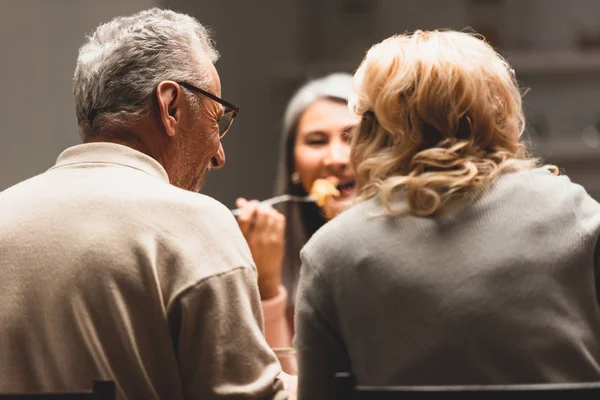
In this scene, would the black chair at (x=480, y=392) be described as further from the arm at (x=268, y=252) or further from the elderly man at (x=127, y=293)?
the arm at (x=268, y=252)

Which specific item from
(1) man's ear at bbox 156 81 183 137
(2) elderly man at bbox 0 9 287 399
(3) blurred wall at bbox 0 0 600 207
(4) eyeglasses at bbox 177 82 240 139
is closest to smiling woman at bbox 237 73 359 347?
(4) eyeglasses at bbox 177 82 240 139

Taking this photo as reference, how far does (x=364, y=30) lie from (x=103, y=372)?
4.62 meters

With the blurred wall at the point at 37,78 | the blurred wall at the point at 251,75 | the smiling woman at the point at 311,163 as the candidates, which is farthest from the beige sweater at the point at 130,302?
the blurred wall at the point at 251,75

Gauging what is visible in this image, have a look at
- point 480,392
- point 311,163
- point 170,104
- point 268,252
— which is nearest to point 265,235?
point 268,252

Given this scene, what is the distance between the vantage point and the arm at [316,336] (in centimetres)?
147

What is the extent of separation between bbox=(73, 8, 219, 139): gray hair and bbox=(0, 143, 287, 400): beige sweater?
210 mm

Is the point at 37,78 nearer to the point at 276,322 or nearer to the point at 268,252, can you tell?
the point at 268,252

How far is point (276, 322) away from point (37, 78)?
1.75 meters

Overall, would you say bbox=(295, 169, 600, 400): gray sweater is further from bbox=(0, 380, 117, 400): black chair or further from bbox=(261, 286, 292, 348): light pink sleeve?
bbox=(261, 286, 292, 348): light pink sleeve

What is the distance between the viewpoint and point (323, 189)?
119 inches

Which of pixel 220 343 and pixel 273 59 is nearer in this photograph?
pixel 220 343

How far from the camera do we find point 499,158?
1495 millimetres

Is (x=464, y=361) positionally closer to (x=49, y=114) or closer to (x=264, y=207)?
(x=264, y=207)

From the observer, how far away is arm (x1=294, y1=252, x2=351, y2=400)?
147 cm
